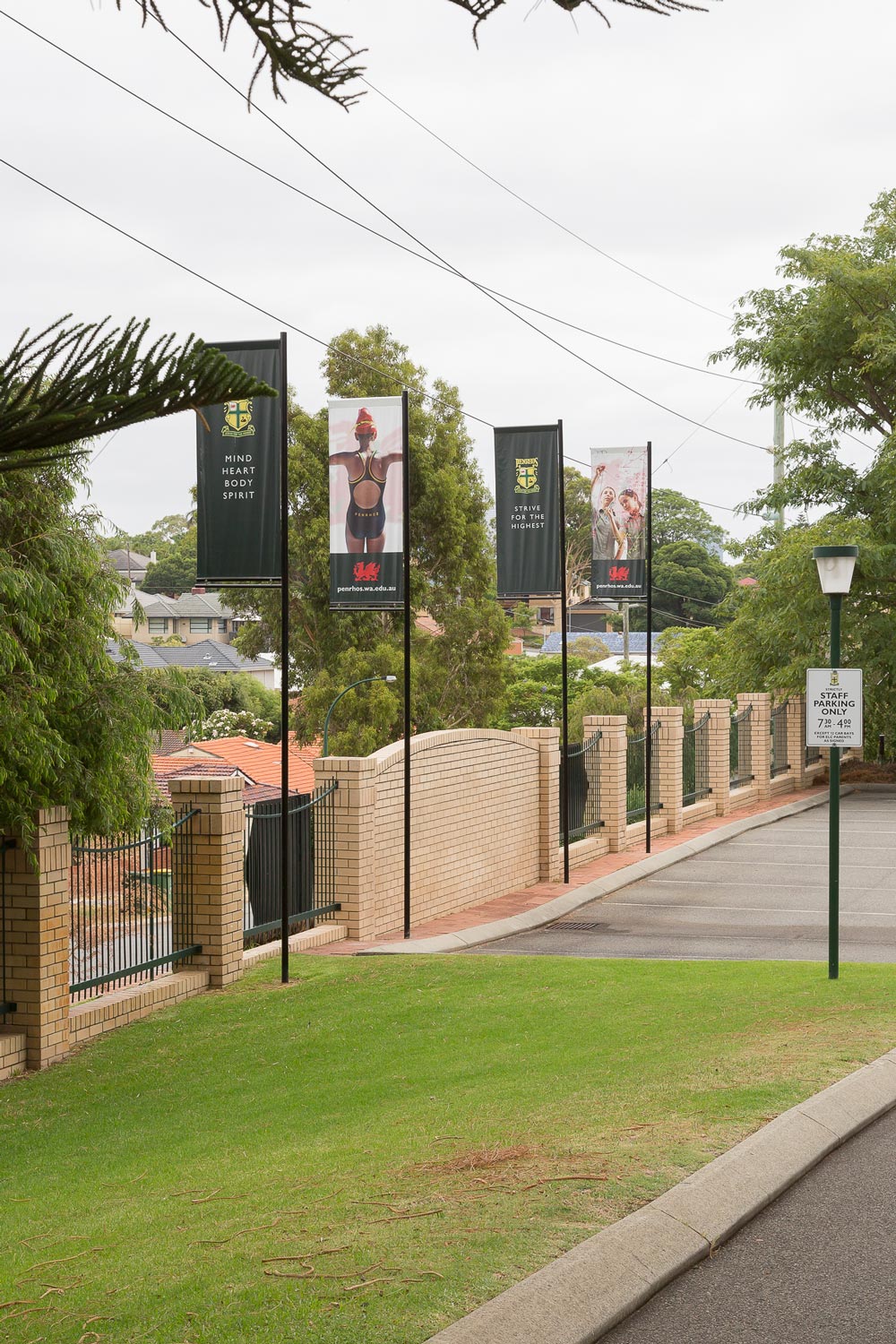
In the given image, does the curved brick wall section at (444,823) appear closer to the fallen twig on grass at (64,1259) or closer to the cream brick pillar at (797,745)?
the fallen twig on grass at (64,1259)

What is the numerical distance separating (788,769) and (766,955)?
20.1 metres

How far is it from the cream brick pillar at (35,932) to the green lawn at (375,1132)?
34 centimetres

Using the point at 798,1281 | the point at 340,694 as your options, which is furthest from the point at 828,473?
the point at 798,1281

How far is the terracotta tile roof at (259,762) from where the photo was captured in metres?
41.8

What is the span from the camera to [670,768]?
26.6 metres

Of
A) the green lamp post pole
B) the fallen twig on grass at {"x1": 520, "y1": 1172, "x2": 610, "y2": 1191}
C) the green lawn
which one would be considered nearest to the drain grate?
the green lawn

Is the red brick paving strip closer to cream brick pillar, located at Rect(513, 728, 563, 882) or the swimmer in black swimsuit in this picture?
cream brick pillar, located at Rect(513, 728, 563, 882)

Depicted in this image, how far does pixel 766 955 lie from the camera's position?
48.4ft

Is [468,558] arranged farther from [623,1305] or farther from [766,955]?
[623,1305]

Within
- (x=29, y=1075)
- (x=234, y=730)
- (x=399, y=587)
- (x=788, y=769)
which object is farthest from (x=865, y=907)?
(x=234, y=730)

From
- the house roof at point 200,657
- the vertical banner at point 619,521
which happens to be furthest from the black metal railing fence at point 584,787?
the house roof at point 200,657

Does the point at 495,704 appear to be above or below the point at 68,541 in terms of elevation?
below

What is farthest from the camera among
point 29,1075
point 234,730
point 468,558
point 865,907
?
point 234,730

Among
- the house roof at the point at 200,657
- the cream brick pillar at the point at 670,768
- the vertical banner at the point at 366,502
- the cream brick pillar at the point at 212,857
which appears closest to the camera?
the cream brick pillar at the point at 212,857
